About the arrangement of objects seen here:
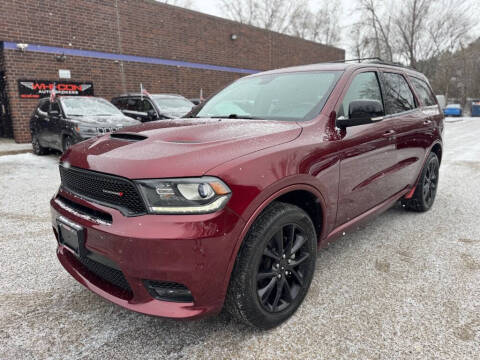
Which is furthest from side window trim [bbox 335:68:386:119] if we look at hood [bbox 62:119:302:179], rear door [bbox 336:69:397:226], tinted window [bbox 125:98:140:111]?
tinted window [bbox 125:98:140:111]

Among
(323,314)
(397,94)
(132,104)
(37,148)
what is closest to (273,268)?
(323,314)

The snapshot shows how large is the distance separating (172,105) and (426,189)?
775 cm

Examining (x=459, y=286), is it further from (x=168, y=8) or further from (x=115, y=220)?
(x=168, y=8)

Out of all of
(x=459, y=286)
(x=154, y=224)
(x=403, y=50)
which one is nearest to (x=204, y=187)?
(x=154, y=224)

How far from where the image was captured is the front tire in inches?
79.0

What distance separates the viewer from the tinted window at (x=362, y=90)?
2880 mm

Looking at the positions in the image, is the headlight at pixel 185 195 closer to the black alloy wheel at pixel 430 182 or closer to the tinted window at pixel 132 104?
the black alloy wheel at pixel 430 182

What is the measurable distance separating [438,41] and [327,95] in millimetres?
32282

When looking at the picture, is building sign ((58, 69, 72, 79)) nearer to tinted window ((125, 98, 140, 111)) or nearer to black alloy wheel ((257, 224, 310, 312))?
tinted window ((125, 98, 140, 111))

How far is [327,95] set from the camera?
2.78m

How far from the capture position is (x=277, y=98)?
3.06 meters

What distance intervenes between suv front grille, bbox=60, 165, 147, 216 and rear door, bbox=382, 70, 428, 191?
257 cm

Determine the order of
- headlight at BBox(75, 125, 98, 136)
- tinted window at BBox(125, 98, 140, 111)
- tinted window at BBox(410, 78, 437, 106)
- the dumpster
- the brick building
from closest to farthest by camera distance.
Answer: tinted window at BBox(410, 78, 437, 106) → headlight at BBox(75, 125, 98, 136) → tinted window at BBox(125, 98, 140, 111) → the brick building → the dumpster

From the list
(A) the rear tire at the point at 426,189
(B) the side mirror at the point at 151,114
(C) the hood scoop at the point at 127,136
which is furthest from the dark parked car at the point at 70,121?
(A) the rear tire at the point at 426,189
